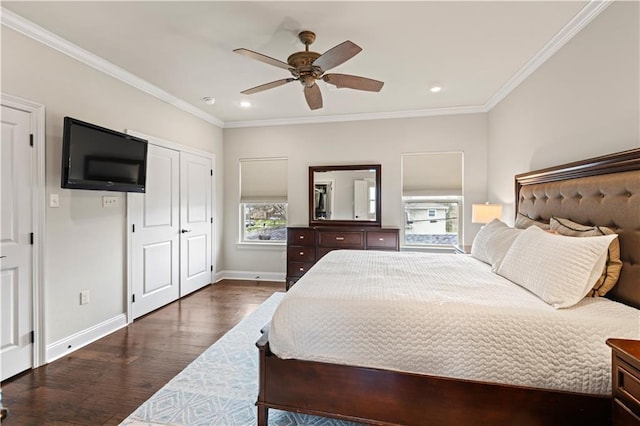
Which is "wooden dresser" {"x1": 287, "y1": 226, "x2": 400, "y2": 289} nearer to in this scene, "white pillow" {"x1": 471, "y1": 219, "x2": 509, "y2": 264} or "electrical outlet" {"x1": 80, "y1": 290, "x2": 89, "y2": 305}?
"white pillow" {"x1": 471, "y1": 219, "x2": 509, "y2": 264}

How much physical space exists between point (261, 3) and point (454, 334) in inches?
95.3

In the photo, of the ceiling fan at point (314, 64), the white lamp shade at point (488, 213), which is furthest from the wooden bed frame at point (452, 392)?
the ceiling fan at point (314, 64)

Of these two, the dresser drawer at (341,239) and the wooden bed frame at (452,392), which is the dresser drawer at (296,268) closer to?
the dresser drawer at (341,239)

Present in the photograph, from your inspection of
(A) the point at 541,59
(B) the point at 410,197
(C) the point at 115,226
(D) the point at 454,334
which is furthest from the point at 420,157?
(C) the point at 115,226

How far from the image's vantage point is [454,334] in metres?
1.44

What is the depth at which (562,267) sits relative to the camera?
156cm

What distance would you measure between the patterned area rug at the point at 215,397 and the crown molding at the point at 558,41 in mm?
3223

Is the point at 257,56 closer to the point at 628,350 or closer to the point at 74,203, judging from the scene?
the point at 74,203

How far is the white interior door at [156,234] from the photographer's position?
3436mm

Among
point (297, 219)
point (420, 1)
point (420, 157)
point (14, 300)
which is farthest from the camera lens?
point (297, 219)

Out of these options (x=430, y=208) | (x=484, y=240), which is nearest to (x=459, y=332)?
(x=484, y=240)

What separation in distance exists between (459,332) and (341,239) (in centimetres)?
295

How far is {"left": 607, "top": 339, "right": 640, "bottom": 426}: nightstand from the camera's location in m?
1.07

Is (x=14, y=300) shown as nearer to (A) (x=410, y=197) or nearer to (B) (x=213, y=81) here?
(B) (x=213, y=81)
